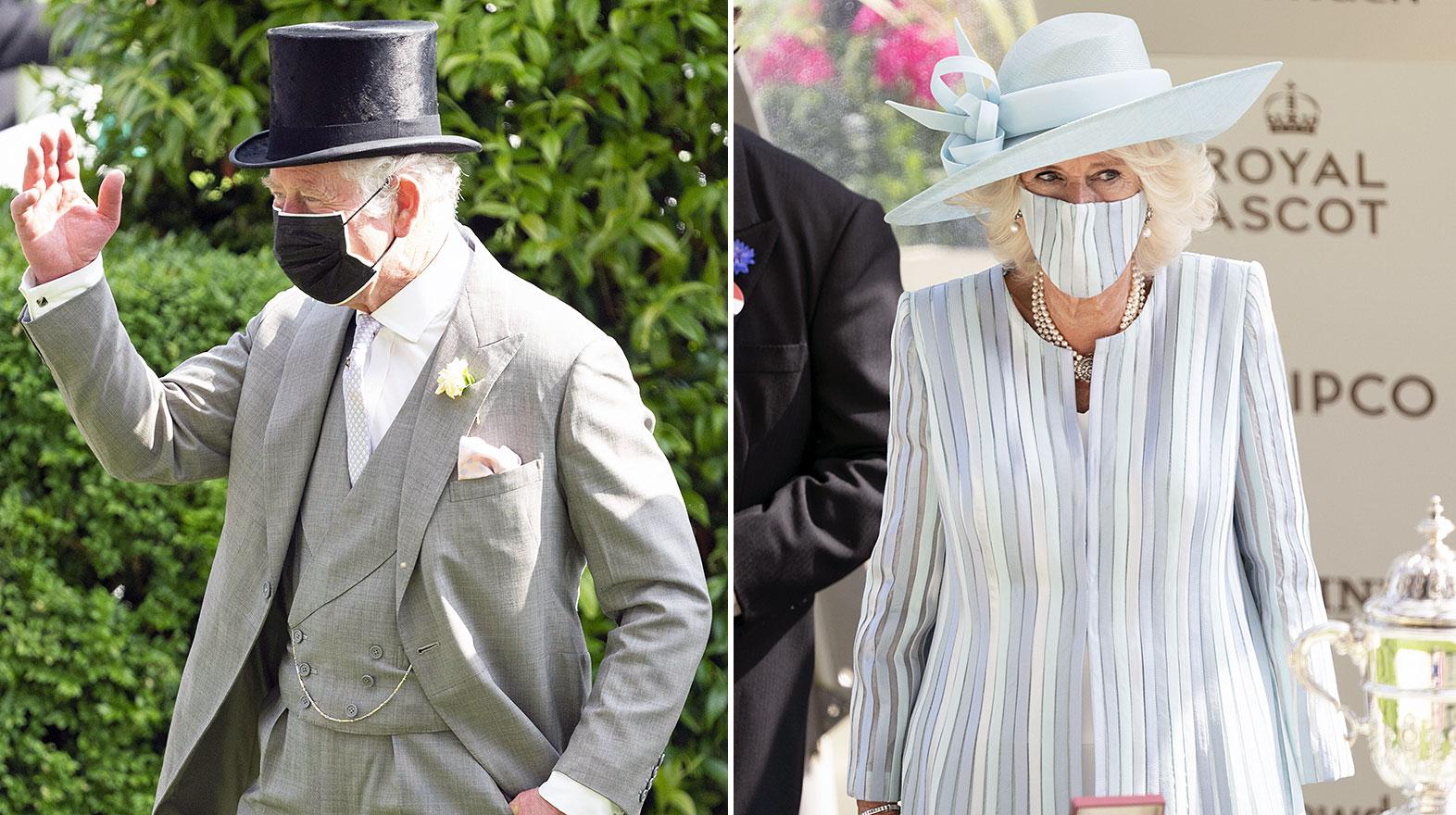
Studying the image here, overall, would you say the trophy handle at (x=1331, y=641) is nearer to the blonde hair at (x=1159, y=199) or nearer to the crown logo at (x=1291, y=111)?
the blonde hair at (x=1159, y=199)

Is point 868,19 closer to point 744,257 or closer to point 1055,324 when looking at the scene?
point 744,257

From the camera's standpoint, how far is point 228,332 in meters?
3.72

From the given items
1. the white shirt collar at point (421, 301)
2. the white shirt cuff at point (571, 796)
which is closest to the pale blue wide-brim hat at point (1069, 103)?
the white shirt collar at point (421, 301)

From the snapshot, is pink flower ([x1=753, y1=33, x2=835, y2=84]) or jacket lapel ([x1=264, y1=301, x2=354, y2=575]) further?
pink flower ([x1=753, y1=33, x2=835, y2=84])

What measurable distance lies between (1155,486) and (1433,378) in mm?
865

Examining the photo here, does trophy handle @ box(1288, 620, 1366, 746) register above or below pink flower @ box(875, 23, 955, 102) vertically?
below

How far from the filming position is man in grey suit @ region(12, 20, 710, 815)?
2373 millimetres

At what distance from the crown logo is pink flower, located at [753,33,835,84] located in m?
0.78

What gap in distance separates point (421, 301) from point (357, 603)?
0.46 m

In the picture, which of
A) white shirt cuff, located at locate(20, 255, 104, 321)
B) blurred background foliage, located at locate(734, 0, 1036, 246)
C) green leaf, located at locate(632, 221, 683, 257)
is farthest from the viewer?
green leaf, located at locate(632, 221, 683, 257)

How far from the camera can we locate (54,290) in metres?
2.36

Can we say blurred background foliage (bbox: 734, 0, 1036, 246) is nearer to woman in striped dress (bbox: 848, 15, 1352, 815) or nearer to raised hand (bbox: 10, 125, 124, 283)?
woman in striped dress (bbox: 848, 15, 1352, 815)

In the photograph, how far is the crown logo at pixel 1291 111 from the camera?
2900mm

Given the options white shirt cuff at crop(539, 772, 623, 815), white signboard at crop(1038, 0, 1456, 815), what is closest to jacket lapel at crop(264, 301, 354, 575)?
white shirt cuff at crop(539, 772, 623, 815)
